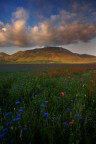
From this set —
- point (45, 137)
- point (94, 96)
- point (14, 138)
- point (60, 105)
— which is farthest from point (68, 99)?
point (14, 138)

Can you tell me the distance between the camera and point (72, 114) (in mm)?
3031

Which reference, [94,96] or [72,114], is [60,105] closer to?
[72,114]

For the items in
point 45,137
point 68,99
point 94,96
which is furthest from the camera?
point 94,96

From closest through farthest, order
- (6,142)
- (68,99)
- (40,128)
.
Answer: (6,142)
(40,128)
(68,99)

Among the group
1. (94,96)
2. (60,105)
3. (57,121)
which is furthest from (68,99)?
(57,121)

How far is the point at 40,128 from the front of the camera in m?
2.67

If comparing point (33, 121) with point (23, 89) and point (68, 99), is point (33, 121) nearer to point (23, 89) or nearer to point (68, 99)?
point (68, 99)

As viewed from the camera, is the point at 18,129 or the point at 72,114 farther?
the point at 72,114

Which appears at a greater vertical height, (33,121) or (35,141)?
(33,121)

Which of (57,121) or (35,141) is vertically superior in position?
(57,121)

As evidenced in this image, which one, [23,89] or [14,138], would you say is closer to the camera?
[14,138]

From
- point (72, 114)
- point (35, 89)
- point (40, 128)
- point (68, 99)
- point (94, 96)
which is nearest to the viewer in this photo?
point (40, 128)

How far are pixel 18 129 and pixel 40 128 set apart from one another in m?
0.41

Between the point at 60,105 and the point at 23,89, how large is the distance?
7.01ft
